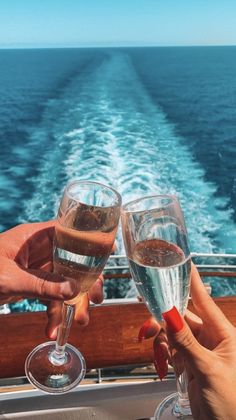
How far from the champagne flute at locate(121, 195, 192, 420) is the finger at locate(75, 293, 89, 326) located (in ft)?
0.35

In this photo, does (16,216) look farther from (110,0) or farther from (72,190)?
(110,0)

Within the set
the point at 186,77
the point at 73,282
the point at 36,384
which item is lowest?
the point at 186,77

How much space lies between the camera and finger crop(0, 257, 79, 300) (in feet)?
1.78

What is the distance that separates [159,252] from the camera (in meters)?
0.50

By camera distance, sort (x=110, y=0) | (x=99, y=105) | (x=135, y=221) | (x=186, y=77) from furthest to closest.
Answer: (x=110, y=0)
(x=186, y=77)
(x=99, y=105)
(x=135, y=221)

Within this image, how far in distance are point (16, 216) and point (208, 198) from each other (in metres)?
1.80

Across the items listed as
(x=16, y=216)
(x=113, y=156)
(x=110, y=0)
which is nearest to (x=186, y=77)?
(x=110, y=0)

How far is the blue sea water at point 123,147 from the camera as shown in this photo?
15.6 ft

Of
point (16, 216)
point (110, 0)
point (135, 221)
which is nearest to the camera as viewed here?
point (135, 221)

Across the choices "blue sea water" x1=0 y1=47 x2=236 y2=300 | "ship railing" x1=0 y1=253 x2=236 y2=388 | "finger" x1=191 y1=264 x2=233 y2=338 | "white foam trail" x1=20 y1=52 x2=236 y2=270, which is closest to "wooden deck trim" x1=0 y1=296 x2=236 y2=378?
"ship railing" x1=0 y1=253 x2=236 y2=388

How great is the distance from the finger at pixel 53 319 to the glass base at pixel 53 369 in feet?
0.05

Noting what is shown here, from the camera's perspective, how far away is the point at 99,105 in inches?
316

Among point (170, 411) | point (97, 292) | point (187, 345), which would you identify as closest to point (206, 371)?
point (187, 345)

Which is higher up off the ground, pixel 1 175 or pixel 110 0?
pixel 110 0
